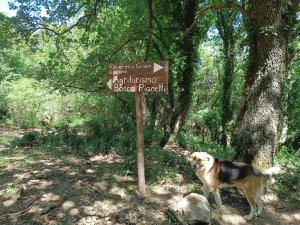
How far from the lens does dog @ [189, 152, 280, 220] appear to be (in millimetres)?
5691

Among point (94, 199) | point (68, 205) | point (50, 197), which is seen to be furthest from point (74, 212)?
point (50, 197)

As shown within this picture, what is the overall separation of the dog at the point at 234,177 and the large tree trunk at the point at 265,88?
3.63 ft

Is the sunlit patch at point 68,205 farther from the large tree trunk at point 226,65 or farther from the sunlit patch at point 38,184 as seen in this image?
the large tree trunk at point 226,65

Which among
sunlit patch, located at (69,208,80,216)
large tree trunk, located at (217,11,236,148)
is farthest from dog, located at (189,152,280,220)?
large tree trunk, located at (217,11,236,148)

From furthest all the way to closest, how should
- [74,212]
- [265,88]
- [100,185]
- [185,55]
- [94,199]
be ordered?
[185,55]
[265,88]
[100,185]
[94,199]
[74,212]

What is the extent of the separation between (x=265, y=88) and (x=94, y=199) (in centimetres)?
409

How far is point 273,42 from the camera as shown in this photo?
6.82 metres

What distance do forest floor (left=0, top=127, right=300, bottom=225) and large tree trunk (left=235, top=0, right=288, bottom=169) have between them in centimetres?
95

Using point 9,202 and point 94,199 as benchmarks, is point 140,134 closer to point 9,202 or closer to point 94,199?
point 94,199

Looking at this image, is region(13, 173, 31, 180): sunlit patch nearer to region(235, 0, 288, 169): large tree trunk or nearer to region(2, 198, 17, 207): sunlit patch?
region(2, 198, 17, 207): sunlit patch

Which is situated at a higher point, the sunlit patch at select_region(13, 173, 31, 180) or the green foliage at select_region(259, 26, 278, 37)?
the green foliage at select_region(259, 26, 278, 37)

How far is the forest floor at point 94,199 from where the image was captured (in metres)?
5.38

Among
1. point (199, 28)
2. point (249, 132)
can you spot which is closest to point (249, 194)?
point (249, 132)

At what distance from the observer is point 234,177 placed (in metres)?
5.76
